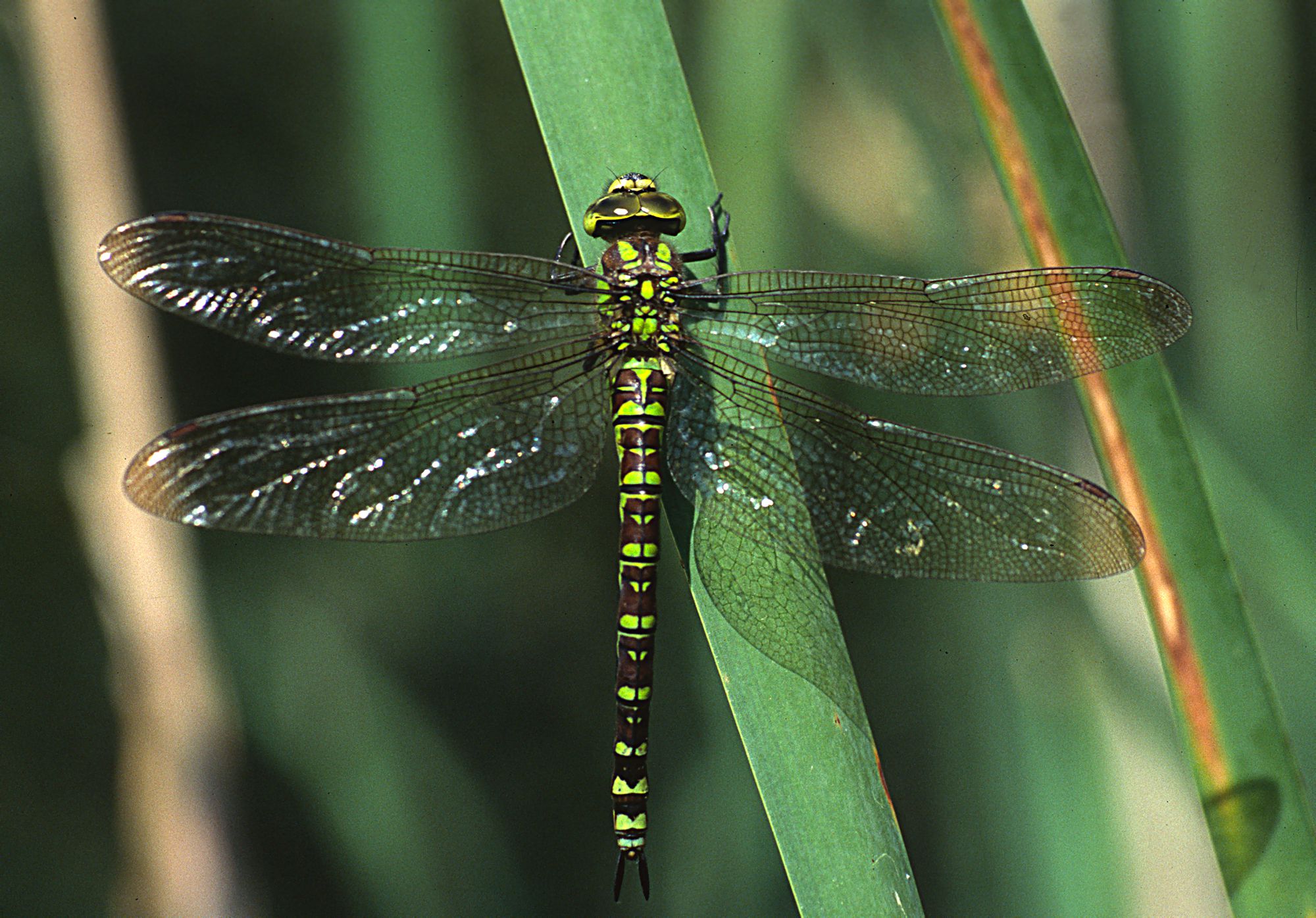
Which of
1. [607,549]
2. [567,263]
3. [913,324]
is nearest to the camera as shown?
[913,324]

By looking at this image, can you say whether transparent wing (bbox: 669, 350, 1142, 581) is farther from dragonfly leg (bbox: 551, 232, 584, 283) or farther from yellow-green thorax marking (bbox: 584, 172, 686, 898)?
dragonfly leg (bbox: 551, 232, 584, 283)

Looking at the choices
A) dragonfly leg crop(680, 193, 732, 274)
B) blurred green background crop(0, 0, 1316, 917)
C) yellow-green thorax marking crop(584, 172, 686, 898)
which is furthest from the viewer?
blurred green background crop(0, 0, 1316, 917)

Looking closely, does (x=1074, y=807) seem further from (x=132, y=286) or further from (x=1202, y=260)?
(x=132, y=286)

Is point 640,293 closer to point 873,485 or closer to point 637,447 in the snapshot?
point 637,447

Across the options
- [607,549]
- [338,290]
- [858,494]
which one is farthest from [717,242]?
[607,549]

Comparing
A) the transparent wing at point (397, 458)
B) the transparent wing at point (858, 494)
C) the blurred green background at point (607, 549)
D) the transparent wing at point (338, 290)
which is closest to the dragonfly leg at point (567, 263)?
the transparent wing at point (338, 290)

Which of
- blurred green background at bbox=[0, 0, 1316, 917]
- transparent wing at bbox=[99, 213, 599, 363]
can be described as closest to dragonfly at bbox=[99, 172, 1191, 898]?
transparent wing at bbox=[99, 213, 599, 363]

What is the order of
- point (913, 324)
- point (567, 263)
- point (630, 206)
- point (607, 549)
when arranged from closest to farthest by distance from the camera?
point (630, 206) → point (913, 324) → point (567, 263) → point (607, 549)
